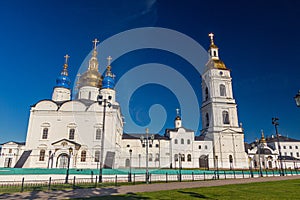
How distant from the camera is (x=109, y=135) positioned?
3312cm

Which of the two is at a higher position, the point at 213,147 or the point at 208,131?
the point at 208,131

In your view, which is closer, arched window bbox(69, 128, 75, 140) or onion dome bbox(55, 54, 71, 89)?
arched window bbox(69, 128, 75, 140)

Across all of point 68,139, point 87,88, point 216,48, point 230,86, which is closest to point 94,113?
point 68,139

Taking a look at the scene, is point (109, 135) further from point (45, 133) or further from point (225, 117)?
point (225, 117)

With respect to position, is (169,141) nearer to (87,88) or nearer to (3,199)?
(87,88)

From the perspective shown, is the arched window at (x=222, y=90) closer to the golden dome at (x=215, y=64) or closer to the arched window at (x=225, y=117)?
the arched window at (x=225, y=117)

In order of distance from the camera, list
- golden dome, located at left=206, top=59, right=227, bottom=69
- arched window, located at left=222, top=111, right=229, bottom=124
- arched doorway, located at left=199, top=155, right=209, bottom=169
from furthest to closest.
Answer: golden dome, located at left=206, top=59, right=227, bottom=69 < arched window, located at left=222, top=111, right=229, bottom=124 < arched doorway, located at left=199, top=155, right=209, bottom=169

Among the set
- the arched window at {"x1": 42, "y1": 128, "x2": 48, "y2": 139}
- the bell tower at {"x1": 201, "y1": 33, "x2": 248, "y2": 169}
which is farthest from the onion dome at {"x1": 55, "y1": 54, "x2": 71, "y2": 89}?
the bell tower at {"x1": 201, "y1": 33, "x2": 248, "y2": 169}

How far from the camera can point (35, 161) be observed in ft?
99.3

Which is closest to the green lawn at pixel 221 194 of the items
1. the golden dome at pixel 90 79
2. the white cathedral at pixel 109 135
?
the white cathedral at pixel 109 135

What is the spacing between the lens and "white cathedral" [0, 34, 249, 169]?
3061 centimetres

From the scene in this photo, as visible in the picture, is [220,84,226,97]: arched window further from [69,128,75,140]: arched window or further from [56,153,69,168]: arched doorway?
[56,153,69,168]: arched doorway

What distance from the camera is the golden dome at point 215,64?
52237 millimetres

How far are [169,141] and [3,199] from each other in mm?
40148
